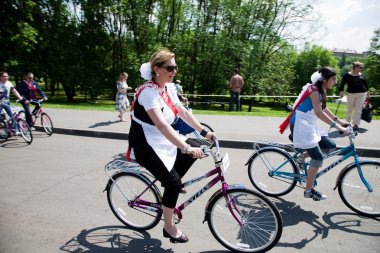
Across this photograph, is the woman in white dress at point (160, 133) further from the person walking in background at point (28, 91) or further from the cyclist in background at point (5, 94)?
the person walking in background at point (28, 91)

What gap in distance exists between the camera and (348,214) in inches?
164

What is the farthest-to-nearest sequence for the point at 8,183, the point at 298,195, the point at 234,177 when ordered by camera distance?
the point at 234,177
the point at 8,183
the point at 298,195

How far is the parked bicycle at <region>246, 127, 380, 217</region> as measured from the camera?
13.6 ft

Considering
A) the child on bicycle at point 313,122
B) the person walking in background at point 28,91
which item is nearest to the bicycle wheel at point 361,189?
the child on bicycle at point 313,122

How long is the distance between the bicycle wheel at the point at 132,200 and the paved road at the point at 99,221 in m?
0.12

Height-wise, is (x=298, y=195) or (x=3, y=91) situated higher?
(x=3, y=91)

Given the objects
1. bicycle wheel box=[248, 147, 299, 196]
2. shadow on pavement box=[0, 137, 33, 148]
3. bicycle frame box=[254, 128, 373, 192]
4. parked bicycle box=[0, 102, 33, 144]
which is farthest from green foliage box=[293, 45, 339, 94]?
bicycle frame box=[254, 128, 373, 192]

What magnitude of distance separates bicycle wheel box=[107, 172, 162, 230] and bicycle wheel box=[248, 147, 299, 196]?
6.49 ft

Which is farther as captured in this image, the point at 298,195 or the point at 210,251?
the point at 298,195

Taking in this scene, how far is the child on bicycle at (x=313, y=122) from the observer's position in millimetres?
4172

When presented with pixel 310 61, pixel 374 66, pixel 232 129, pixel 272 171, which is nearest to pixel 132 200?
pixel 272 171

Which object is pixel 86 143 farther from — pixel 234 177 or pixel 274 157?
pixel 274 157

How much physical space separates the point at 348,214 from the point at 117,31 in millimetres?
28474

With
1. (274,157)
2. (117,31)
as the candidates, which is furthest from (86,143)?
(117,31)
